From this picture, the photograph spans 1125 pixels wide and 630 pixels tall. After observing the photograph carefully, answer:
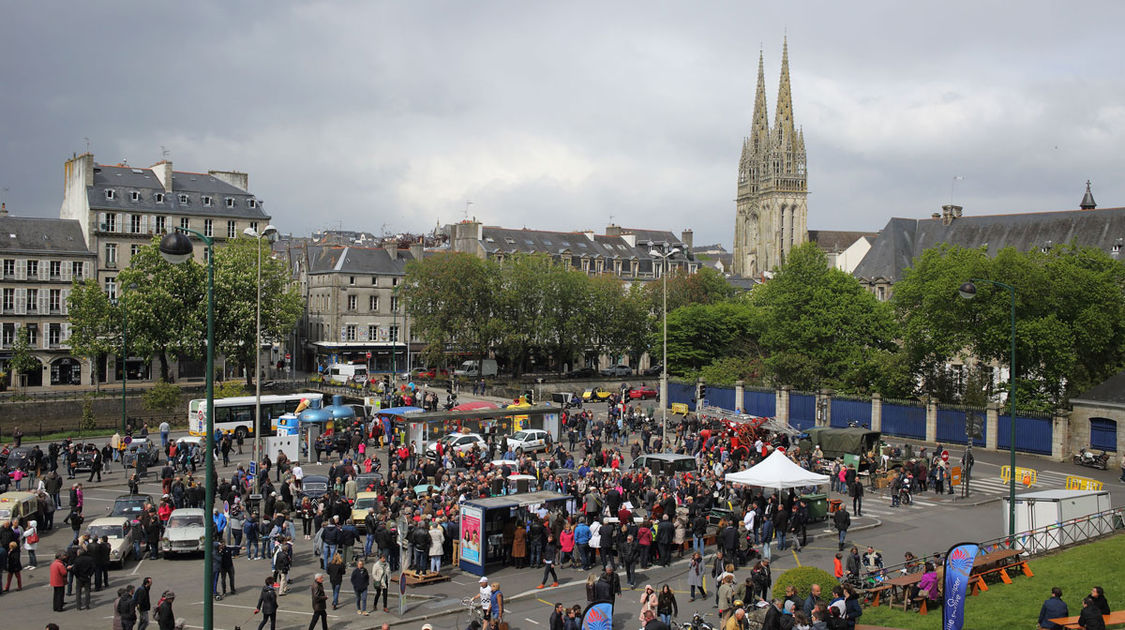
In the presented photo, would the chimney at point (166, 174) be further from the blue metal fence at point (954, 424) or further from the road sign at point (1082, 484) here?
the road sign at point (1082, 484)

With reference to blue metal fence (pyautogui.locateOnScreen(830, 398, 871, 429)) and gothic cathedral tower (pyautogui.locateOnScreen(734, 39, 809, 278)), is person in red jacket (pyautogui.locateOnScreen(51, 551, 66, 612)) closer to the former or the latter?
blue metal fence (pyautogui.locateOnScreen(830, 398, 871, 429))

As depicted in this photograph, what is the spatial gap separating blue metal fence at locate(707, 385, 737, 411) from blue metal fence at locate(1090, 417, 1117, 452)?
2262cm

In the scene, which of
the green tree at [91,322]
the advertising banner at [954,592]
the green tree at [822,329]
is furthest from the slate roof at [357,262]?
the advertising banner at [954,592]

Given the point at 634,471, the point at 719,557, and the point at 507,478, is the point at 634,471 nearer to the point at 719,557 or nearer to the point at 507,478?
the point at 507,478

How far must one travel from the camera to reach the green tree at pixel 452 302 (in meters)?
69.4

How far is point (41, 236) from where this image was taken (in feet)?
220

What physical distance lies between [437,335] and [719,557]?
49339mm

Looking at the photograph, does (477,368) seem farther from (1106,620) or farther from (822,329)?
(1106,620)

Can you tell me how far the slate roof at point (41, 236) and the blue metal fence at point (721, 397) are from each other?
45350 millimetres

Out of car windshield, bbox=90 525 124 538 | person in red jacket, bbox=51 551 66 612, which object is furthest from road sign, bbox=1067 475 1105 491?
person in red jacket, bbox=51 551 66 612

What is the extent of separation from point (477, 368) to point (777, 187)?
93.3 m

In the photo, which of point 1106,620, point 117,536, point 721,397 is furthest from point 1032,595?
point 721,397

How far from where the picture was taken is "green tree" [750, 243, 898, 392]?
56.2 meters

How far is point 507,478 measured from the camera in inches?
1161
